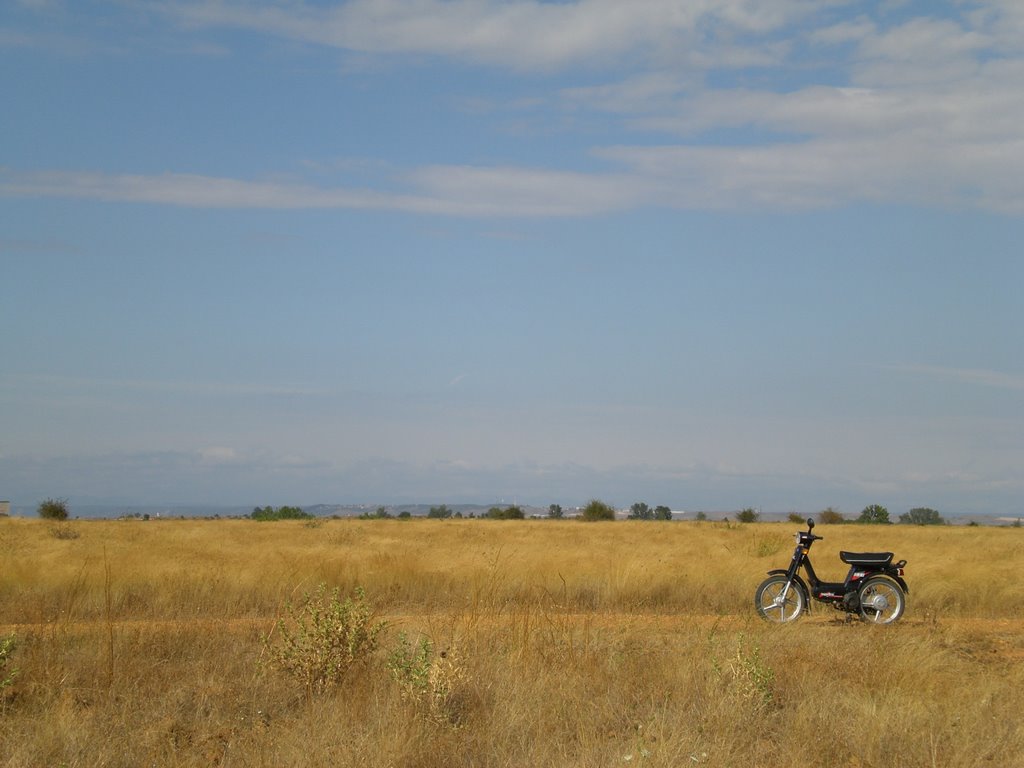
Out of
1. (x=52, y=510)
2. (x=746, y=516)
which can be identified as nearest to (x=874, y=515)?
(x=746, y=516)

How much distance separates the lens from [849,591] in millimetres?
14344

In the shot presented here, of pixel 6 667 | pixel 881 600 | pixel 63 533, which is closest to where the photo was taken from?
pixel 6 667

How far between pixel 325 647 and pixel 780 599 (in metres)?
7.80

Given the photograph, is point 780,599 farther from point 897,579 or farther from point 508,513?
point 508,513

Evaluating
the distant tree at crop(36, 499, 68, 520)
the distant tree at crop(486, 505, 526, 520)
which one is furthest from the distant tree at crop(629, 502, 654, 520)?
the distant tree at crop(36, 499, 68, 520)

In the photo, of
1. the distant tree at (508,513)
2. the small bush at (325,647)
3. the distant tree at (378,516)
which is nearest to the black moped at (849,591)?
the small bush at (325,647)

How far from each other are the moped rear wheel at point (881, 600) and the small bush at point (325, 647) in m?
7.97

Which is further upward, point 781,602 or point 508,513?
point 781,602

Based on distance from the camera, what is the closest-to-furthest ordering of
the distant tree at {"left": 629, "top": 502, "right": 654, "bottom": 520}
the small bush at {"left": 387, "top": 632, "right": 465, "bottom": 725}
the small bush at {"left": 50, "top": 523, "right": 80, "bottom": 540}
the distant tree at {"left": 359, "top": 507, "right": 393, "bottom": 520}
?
the small bush at {"left": 387, "top": 632, "right": 465, "bottom": 725}
the small bush at {"left": 50, "top": 523, "right": 80, "bottom": 540}
the distant tree at {"left": 359, "top": 507, "right": 393, "bottom": 520}
the distant tree at {"left": 629, "top": 502, "right": 654, "bottom": 520}

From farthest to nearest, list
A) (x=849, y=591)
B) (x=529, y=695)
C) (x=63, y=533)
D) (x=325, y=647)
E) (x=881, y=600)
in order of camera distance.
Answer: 1. (x=63, y=533)
2. (x=849, y=591)
3. (x=881, y=600)
4. (x=325, y=647)
5. (x=529, y=695)

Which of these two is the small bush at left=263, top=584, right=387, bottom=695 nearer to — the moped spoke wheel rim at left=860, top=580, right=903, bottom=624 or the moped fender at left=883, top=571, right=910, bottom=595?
the moped spoke wheel rim at left=860, top=580, right=903, bottom=624

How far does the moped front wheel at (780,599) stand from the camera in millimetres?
14406

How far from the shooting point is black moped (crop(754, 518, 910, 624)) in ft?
46.5

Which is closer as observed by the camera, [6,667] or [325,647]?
[6,667]
